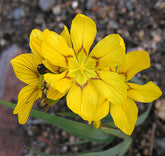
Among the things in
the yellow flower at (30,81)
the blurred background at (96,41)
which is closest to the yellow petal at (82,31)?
the yellow flower at (30,81)

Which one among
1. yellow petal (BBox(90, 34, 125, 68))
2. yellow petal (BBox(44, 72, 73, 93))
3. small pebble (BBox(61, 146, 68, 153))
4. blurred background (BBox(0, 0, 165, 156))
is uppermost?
yellow petal (BBox(90, 34, 125, 68))

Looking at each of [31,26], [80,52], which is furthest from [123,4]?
[80,52]

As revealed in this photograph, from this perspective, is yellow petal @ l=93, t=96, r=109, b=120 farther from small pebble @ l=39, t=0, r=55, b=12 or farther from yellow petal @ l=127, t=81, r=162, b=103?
small pebble @ l=39, t=0, r=55, b=12

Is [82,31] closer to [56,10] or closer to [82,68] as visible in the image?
[82,68]

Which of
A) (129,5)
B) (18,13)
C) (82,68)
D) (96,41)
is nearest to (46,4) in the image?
(18,13)

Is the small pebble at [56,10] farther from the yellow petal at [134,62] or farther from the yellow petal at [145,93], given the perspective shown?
the yellow petal at [145,93]

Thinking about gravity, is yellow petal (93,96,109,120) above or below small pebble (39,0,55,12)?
below

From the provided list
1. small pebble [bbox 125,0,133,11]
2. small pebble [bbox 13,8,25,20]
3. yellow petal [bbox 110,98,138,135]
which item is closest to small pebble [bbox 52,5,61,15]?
small pebble [bbox 13,8,25,20]
